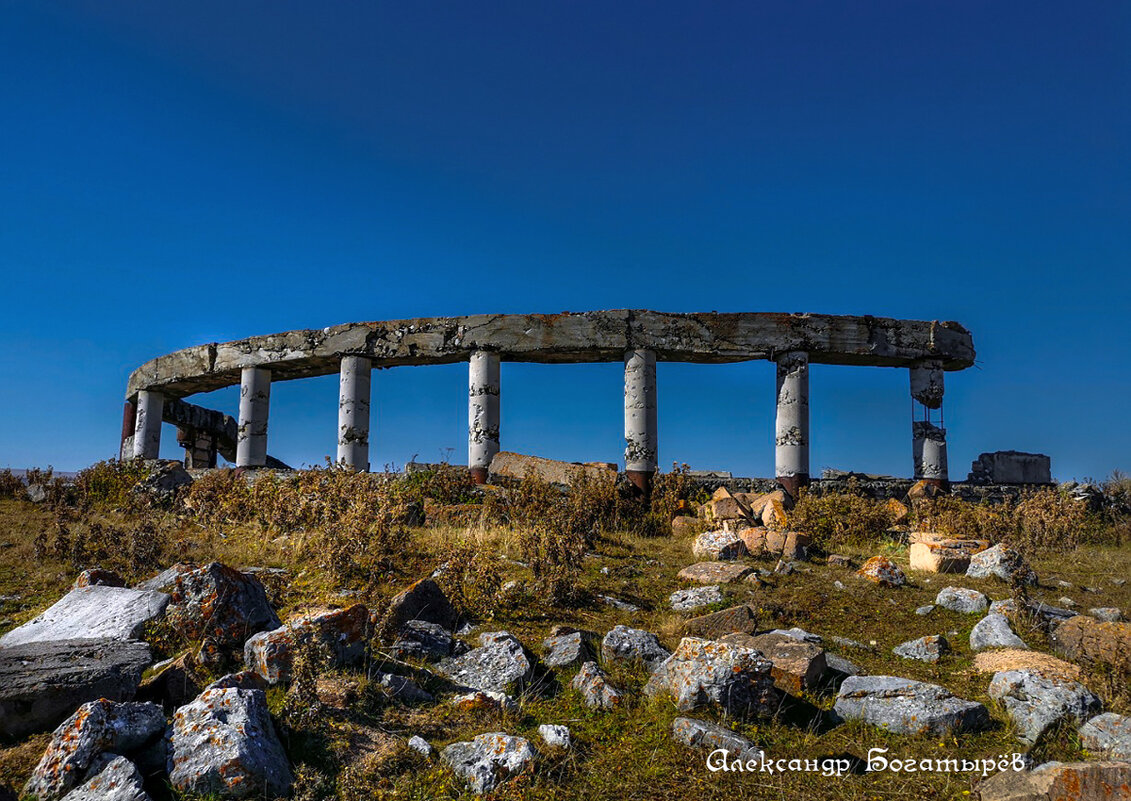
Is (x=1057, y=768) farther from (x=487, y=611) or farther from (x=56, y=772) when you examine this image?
(x=56, y=772)

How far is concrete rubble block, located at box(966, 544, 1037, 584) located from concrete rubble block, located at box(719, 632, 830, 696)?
3680 millimetres

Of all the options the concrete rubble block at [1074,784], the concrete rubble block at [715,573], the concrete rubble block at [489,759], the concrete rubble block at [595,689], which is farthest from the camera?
the concrete rubble block at [715,573]

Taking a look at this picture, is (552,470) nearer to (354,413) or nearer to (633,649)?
(354,413)

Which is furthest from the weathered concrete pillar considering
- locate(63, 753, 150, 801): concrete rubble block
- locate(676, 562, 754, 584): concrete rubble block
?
locate(63, 753, 150, 801): concrete rubble block

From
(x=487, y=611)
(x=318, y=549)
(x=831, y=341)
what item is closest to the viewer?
(x=487, y=611)

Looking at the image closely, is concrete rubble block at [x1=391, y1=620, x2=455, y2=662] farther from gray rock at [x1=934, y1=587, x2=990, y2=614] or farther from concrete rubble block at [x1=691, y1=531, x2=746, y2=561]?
gray rock at [x1=934, y1=587, x2=990, y2=614]

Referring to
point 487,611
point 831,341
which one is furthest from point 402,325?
point 487,611

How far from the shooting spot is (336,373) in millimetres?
15664

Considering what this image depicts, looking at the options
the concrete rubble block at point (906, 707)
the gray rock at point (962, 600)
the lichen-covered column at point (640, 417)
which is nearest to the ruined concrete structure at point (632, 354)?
the lichen-covered column at point (640, 417)

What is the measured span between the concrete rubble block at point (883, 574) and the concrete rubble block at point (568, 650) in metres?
3.75

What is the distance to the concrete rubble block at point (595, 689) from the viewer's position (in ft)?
14.1

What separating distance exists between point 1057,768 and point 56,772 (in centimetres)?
436

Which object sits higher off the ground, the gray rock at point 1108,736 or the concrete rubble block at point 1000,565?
the concrete rubble block at point 1000,565

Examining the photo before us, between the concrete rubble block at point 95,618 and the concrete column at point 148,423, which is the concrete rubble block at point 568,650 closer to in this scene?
the concrete rubble block at point 95,618
